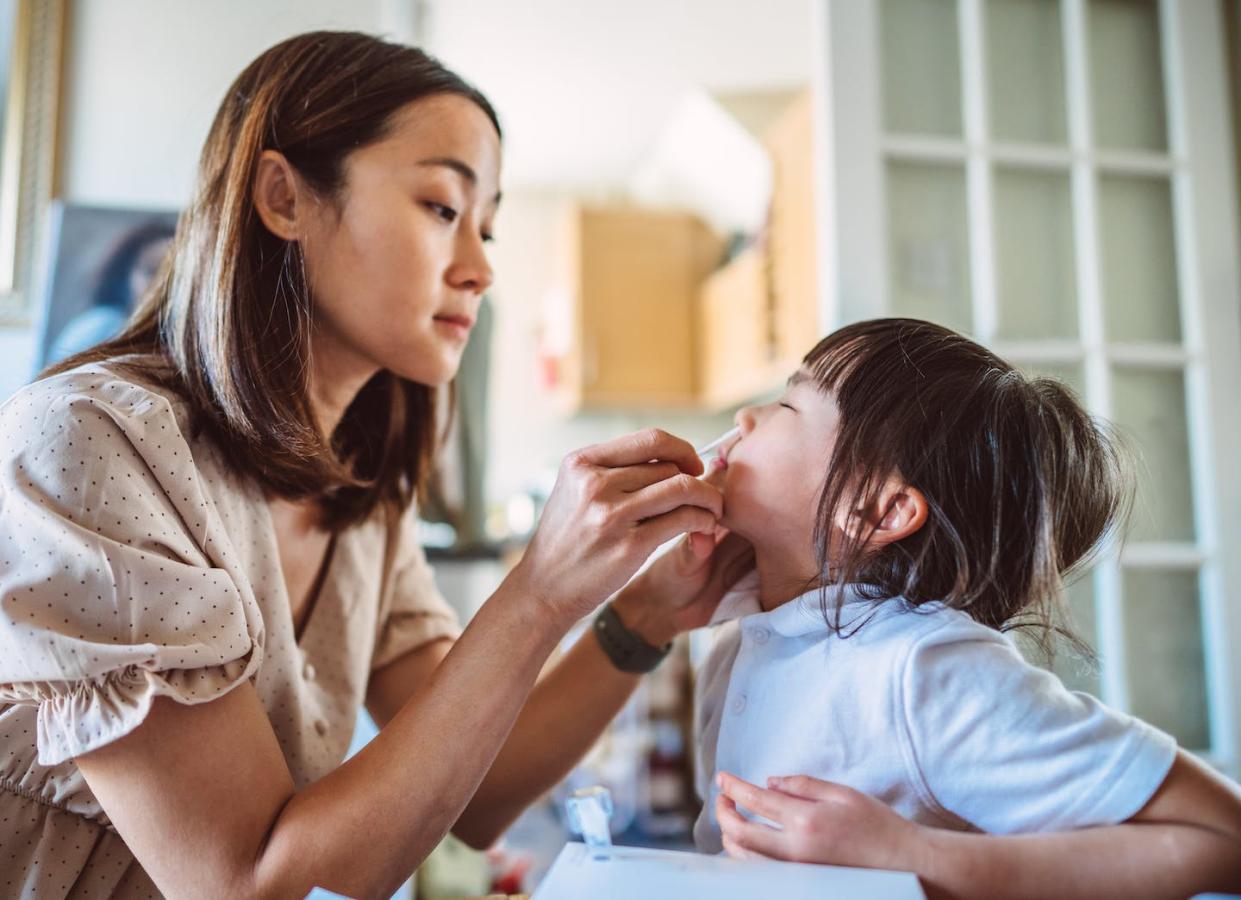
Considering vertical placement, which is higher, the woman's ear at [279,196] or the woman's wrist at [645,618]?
the woman's ear at [279,196]

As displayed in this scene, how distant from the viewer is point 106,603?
0.60m

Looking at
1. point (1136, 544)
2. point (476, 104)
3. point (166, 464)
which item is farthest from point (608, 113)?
point (166, 464)

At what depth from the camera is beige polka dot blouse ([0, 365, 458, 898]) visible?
588 mm

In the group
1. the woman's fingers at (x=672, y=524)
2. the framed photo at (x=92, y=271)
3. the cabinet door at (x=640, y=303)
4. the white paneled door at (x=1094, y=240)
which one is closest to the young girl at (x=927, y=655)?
the woman's fingers at (x=672, y=524)

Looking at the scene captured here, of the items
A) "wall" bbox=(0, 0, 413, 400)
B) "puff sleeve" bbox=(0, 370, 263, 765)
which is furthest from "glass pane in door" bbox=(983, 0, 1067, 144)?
"puff sleeve" bbox=(0, 370, 263, 765)

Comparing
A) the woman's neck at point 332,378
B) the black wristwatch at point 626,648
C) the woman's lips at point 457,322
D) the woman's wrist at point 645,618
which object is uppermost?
the woman's lips at point 457,322

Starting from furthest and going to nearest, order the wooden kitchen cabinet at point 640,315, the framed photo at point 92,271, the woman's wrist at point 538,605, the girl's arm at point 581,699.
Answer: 1. the wooden kitchen cabinet at point 640,315
2. the framed photo at point 92,271
3. the girl's arm at point 581,699
4. the woman's wrist at point 538,605

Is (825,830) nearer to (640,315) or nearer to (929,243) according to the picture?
(929,243)

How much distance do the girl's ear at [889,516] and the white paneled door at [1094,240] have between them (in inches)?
39.6

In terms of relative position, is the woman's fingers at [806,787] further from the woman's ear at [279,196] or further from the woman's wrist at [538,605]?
the woman's ear at [279,196]

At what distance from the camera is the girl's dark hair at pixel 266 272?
2.63 feet

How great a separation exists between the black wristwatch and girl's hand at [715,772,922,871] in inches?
14.3

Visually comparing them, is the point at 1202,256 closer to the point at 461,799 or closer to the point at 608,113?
the point at 461,799

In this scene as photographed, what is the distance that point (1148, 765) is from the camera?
59cm
